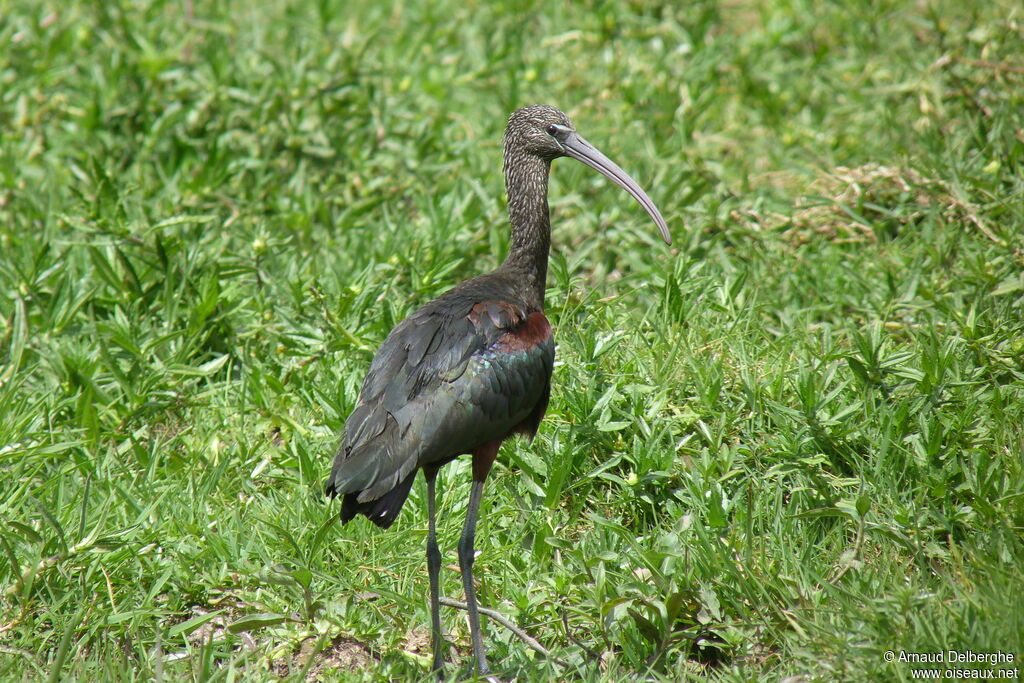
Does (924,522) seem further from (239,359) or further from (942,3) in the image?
(942,3)

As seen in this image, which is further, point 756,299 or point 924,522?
point 756,299

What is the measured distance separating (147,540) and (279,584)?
1.97ft

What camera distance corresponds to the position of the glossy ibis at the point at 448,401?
3549 millimetres

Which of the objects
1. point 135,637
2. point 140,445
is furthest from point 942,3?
point 135,637

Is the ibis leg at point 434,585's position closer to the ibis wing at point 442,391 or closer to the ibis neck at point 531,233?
the ibis wing at point 442,391

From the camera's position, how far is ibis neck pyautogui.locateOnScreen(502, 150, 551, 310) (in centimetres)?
439

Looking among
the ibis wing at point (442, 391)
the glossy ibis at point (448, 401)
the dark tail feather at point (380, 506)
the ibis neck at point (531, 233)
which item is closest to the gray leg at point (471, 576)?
the glossy ibis at point (448, 401)

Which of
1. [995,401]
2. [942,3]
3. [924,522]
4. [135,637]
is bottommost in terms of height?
[135,637]

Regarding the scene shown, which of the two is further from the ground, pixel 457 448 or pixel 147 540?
pixel 457 448

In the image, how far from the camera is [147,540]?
404cm

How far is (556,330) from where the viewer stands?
4953mm

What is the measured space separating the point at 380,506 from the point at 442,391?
1.60ft

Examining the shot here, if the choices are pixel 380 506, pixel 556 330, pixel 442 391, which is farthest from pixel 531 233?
pixel 380 506

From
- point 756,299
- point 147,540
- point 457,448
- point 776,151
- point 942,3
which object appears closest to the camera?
point 457,448
